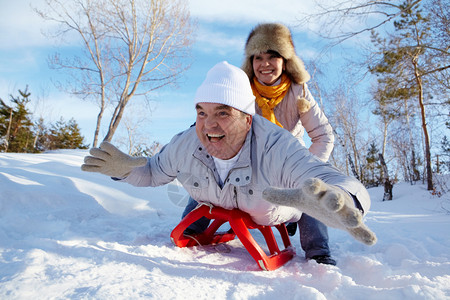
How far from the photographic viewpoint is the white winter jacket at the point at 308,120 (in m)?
2.28

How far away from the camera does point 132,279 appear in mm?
1183

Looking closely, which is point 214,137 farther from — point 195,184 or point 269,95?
point 269,95

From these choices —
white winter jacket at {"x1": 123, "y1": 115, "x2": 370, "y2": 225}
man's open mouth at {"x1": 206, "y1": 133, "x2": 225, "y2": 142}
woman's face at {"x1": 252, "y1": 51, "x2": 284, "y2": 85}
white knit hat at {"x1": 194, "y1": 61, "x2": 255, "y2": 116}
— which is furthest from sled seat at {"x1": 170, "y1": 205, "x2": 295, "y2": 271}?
woman's face at {"x1": 252, "y1": 51, "x2": 284, "y2": 85}

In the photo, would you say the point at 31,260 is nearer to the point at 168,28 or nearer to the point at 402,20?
the point at 402,20

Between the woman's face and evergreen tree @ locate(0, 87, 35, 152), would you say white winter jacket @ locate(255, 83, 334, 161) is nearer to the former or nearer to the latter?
the woman's face

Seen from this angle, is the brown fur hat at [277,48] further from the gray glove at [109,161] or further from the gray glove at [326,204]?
the gray glove at [326,204]

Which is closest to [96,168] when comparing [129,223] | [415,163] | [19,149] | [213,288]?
[129,223]

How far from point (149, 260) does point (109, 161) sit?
62cm

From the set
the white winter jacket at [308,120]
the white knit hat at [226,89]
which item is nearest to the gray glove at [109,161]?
the white knit hat at [226,89]

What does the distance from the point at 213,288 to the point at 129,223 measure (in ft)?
4.30

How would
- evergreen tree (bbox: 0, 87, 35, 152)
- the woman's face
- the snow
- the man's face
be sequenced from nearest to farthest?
the snow
the man's face
the woman's face
evergreen tree (bbox: 0, 87, 35, 152)

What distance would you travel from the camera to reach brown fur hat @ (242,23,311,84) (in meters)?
2.37

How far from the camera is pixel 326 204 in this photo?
2.78 feet

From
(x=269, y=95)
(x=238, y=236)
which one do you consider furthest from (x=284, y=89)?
(x=238, y=236)
